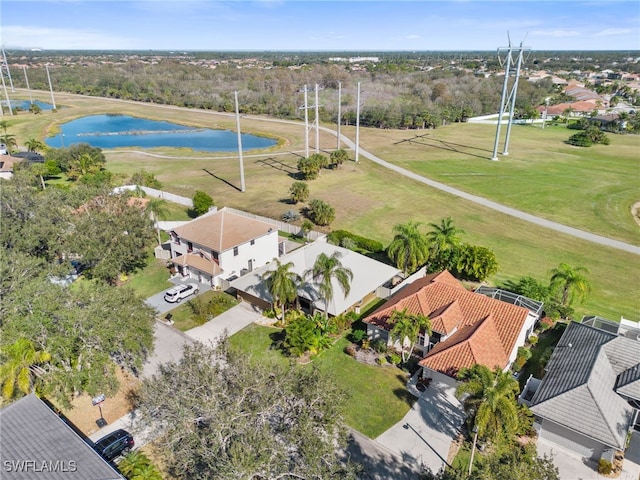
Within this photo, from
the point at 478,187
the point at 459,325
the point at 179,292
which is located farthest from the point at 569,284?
the point at 478,187

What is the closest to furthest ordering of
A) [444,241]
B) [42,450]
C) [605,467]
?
[42,450]
[605,467]
[444,241]

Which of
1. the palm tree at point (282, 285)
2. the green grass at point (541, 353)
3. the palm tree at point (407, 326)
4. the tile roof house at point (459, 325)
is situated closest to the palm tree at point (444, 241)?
the tile roof house at point (459, 325)

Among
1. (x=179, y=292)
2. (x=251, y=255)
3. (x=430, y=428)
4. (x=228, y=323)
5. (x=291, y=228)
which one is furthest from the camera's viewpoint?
(x=291, y=228)

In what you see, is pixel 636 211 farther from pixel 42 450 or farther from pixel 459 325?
pixel 42 450

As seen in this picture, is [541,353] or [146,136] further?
[146,136]

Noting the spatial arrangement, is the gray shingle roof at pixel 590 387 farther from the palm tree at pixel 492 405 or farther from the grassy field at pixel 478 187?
the grassy field at pixel 478 187

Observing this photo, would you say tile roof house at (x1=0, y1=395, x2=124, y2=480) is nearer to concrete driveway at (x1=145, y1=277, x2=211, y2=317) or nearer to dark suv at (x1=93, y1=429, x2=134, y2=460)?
dark suv at (x1=93, y1=429, x2=134, y2=460)

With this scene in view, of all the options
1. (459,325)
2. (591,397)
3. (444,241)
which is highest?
(444,241)

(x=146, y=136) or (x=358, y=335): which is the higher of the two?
(x=146, y=136)
